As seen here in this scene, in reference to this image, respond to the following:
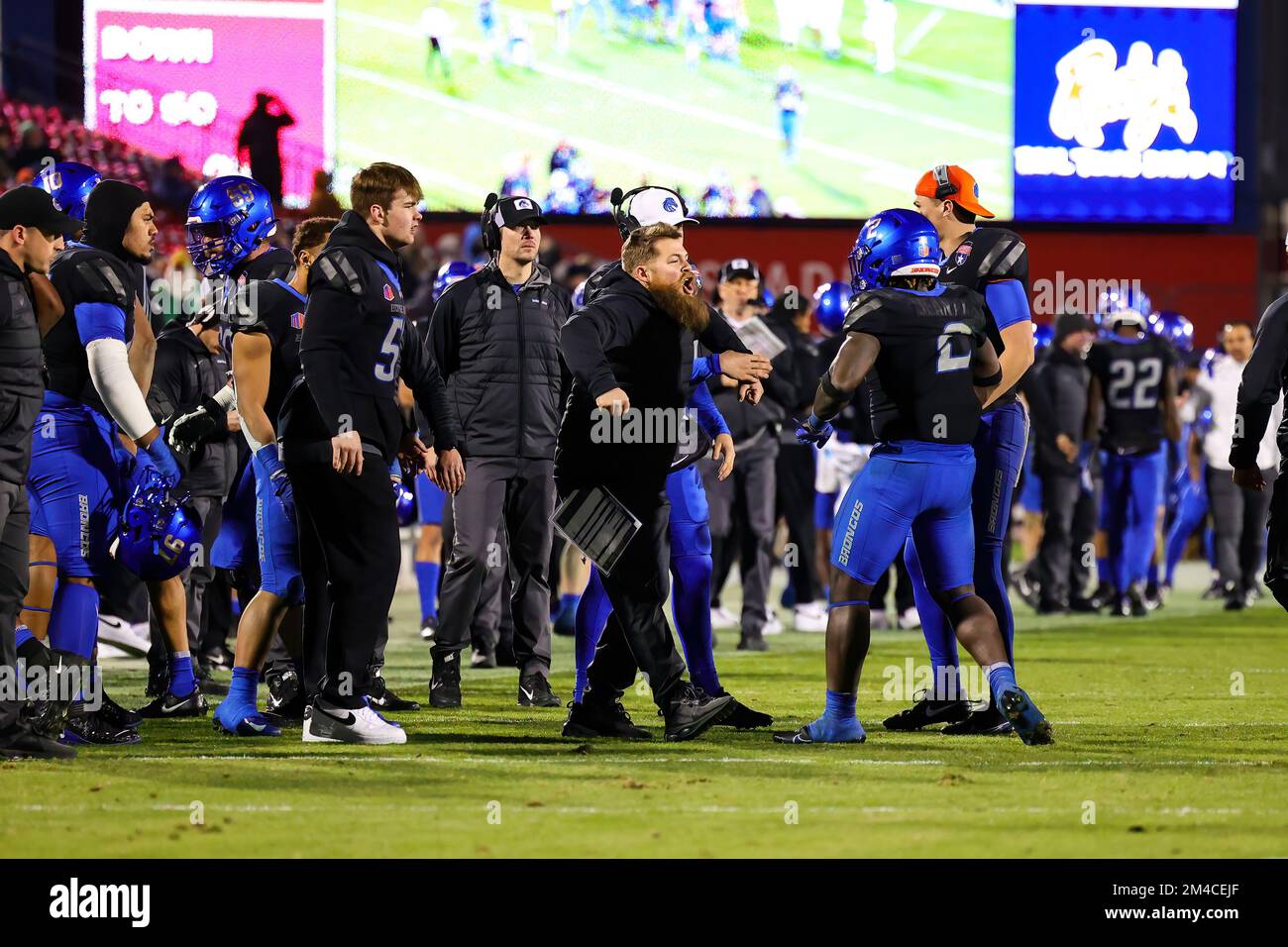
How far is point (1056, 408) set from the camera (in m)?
15.7

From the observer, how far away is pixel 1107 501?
602 inches

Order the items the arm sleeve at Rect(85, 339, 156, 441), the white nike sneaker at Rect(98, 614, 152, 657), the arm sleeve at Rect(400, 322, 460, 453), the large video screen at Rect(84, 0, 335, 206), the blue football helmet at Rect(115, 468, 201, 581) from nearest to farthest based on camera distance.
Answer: the arm sleeve at Rect(85, 339, 156, 441)
the arm sleeve at Rect(400, 322, 460, 453)
the blue football helmet at Rect(115, 468, 201, 581)
the white nike sneaker at Rect(98, 614, 152, 657)
the large video screen at Rect(84, 0, 335, 206)

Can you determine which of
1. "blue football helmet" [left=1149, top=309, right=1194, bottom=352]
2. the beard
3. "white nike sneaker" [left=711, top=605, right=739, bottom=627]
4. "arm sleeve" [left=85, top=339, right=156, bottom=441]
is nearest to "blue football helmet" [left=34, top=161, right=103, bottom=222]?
"arm sleeve" [left=85, top=339, right=156, bottom=441]

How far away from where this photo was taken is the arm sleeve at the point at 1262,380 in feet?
24.8

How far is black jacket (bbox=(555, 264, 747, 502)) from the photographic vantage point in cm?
767

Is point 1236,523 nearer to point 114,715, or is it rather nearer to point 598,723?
point 598,723

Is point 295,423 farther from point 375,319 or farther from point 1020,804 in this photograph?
point 1020,804

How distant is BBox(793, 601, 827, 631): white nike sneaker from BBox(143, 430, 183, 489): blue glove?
277 inches

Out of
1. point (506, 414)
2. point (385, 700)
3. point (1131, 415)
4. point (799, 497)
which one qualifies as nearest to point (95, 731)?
point (385, 700)

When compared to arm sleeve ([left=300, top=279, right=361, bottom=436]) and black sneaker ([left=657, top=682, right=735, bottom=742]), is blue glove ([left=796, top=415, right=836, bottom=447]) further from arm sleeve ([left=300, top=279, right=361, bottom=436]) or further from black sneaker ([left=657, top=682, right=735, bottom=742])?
arm sleeve ([left=300, top=279, right=361, bottom=436])

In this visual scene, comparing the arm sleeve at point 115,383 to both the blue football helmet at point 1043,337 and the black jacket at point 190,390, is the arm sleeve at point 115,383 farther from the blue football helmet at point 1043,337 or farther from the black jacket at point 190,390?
the blue football helmet at point 1043,337

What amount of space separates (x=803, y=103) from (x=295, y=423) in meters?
18.3
